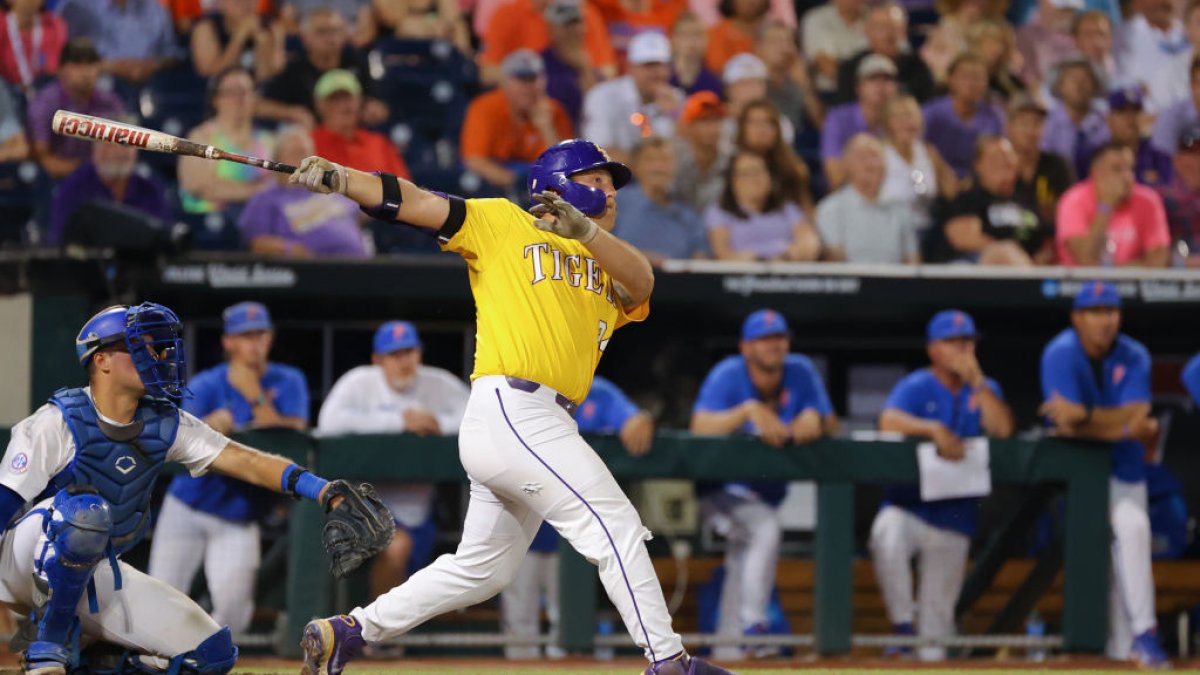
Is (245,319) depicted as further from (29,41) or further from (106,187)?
(29,41)

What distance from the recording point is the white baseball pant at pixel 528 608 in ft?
22.3

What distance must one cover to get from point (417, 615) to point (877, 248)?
410 centimetres

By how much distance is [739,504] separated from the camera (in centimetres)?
692

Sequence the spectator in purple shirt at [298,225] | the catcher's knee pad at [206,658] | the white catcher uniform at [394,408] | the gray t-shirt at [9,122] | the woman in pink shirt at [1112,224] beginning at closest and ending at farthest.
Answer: the catcher's knee pad at [206,658]
the white catcher uniform at [394,408]
the spectator in purple shirt at [298,225]
the gray t-shirt at [9,122]
the woman in pink shirt at [1112,224]

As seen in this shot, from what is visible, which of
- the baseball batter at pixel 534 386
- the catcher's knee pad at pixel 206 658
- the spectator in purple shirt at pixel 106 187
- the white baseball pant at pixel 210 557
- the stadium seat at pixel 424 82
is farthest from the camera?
the stadium seat at pixel 424 82

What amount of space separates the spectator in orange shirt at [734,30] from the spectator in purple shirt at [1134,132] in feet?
6.38

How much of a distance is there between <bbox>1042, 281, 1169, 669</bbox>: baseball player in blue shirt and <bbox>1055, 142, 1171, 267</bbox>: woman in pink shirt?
44.0 inches

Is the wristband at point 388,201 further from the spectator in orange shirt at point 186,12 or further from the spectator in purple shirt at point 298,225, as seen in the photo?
the spectator in orange shirt at point 186,12

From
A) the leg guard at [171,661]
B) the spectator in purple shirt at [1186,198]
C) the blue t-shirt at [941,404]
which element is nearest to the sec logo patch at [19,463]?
the leg guard at [171,661]

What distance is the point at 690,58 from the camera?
907 centimetres

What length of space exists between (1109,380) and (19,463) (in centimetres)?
459

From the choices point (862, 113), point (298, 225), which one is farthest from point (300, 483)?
point (862, 113)

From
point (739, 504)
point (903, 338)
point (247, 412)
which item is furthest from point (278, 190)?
point (903, 338)

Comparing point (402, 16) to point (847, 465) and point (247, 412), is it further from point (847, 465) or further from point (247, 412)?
point (847, 465)
